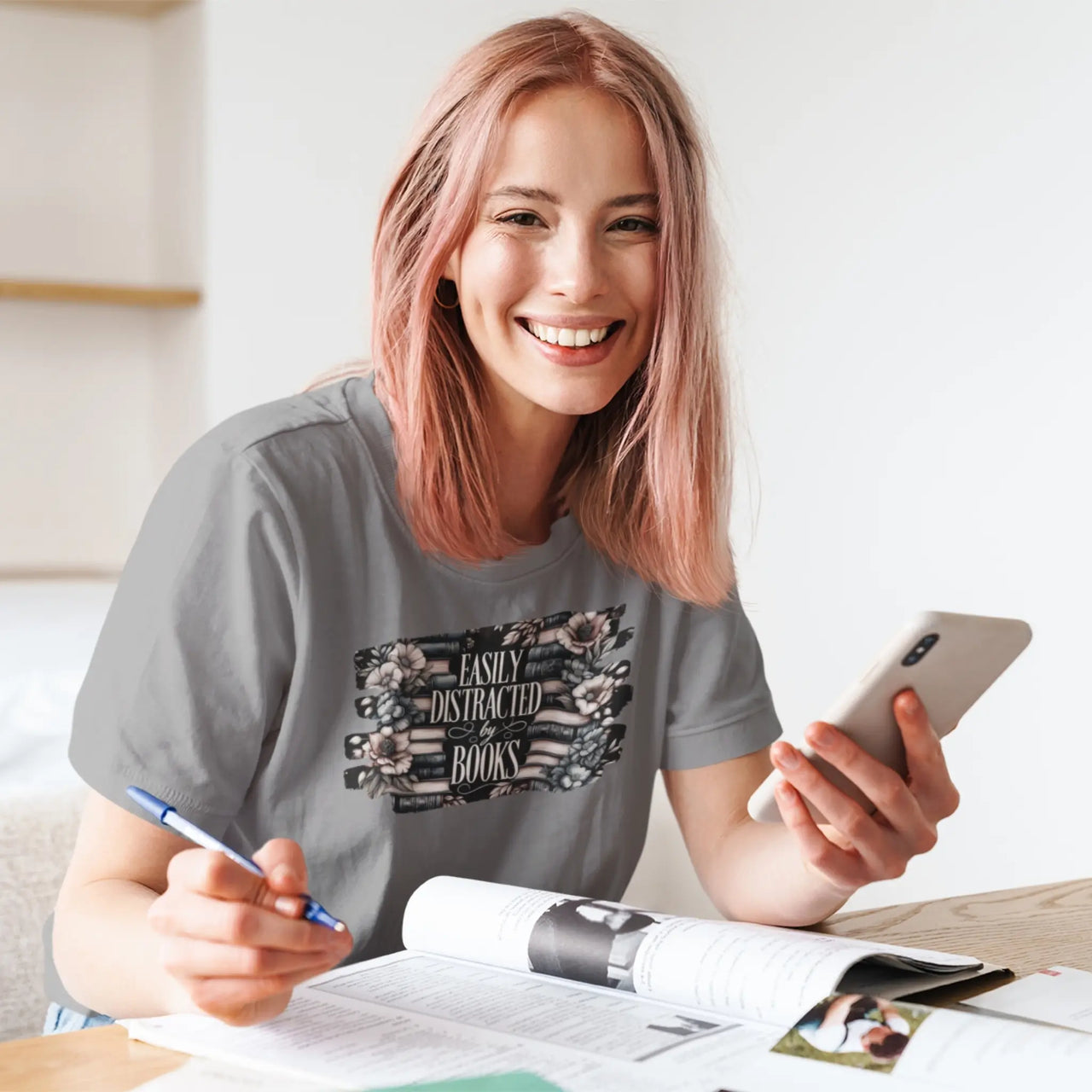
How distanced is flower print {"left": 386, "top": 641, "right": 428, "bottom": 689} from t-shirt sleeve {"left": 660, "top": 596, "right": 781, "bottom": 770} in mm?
264

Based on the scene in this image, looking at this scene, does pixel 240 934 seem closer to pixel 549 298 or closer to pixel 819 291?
pixel 549 298

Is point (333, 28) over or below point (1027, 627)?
over

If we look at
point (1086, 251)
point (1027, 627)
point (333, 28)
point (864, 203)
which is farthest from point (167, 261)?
point (1027, 627)

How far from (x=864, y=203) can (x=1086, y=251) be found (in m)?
0.50

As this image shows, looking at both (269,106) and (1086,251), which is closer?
(1086,251)

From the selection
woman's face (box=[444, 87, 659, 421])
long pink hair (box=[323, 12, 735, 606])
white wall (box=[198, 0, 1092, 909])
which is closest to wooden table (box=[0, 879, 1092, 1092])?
long pink hair (box=[323, 12, 735, 606])

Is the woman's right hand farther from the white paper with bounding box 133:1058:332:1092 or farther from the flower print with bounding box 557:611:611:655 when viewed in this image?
the flower print with bounding box 557:611:611:655

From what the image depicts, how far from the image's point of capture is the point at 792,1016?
77cm

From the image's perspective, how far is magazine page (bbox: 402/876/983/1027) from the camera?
793mm

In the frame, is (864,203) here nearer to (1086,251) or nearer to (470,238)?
(1086,251)

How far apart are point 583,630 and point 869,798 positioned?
0.32 m

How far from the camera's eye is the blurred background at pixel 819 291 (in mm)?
2385

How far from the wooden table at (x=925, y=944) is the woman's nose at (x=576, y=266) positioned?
1.67ft

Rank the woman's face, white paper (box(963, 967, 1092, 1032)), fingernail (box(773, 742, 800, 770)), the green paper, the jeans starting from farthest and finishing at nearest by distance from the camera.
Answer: the woman's face, the jeans, fingernail (box(773, 742, 800, 770)), white paper (box(963, 967, 1092, 1032)), the green paper
